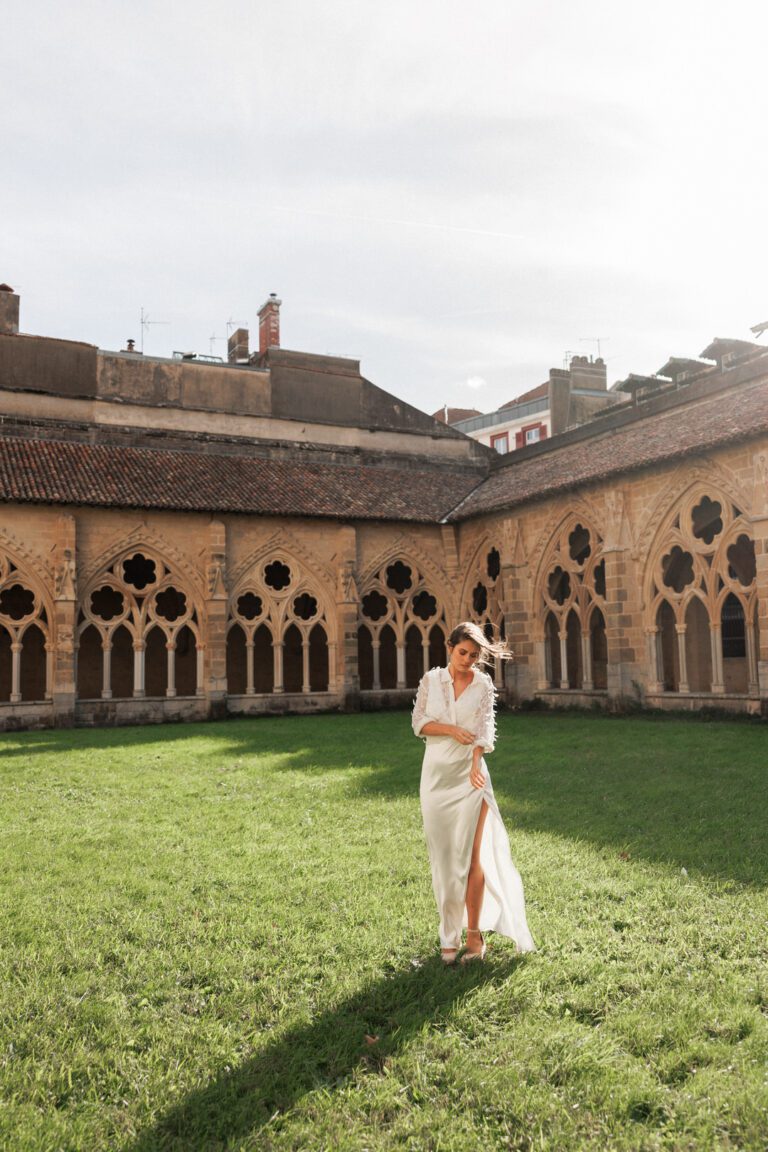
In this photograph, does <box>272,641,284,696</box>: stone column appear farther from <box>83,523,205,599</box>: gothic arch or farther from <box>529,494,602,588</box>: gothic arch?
<box>529,494,602,588</box>: gothic arch

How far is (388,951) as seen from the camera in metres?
4.84

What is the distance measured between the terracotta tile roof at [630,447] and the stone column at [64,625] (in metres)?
9.69

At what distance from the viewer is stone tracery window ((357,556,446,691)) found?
24.2 metres

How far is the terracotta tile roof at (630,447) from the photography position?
54.3 feet

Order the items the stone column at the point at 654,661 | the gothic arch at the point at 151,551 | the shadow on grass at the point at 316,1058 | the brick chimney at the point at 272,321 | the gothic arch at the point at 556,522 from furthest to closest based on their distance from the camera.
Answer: the brick chimney at the point at 272,321, the gothic arch at the point at 151,551, the gothic arch at the point at 556,522, the stone column at the point at 654,661, the shadow on grass at the point at 316,1058

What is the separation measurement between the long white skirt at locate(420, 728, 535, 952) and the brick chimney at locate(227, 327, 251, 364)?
2867 cm

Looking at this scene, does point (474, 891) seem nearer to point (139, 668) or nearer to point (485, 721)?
point (485, 721)

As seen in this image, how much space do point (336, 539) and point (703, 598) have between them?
9.70 meters

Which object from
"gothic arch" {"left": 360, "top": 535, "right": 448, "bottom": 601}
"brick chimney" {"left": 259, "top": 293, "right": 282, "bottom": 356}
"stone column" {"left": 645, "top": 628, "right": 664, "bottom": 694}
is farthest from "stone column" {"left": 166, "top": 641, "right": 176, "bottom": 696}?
"brick chimney" {"left": 259, "top": 293, "right": 282, "bottom": 356}

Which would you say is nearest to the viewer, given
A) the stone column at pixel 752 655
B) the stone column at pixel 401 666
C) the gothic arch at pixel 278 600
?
the stone column at pixel 752 655

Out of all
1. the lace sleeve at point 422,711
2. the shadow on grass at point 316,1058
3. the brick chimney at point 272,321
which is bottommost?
the shadow on grass at point 316,1058

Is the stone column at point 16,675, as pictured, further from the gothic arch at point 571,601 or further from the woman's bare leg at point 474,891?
the woman's bare leg at point 474,891

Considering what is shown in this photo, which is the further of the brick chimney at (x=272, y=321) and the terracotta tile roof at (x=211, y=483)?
the brick chimney at (x=272, y=321)

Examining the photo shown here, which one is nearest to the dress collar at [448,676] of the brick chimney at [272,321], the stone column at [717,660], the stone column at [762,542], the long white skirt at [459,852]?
the long white skirt at [459,852]
